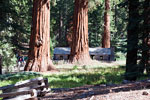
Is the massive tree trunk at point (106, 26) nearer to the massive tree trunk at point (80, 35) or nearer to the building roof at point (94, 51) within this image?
the building roof at point (94, 51)

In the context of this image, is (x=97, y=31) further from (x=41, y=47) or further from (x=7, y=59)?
(x=41, y=47)

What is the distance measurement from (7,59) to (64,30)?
1253 inches

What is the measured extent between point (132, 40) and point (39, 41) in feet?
23.7

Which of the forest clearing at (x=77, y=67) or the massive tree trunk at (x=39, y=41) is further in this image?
the massive tree trunk at (x=39, y=41)

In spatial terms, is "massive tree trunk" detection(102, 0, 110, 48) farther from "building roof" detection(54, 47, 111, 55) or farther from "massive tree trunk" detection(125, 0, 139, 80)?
"massive tree trunk" detection(125, 0, 139, 80)

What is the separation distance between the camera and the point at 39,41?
1445cm

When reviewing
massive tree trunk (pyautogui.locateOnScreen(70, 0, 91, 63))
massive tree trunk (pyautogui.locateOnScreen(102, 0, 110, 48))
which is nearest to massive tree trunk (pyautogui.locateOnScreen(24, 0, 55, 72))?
massive tree trunk (pyautogui.locateOnScreen(70, 0, 91, 63))

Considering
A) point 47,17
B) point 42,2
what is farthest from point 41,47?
point 42,2

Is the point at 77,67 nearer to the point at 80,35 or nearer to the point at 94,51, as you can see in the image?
the point at 80,35

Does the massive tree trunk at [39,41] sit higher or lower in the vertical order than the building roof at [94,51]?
higher

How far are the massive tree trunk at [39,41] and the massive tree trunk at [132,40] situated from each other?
263 inches

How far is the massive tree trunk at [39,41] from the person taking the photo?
47.5 feet

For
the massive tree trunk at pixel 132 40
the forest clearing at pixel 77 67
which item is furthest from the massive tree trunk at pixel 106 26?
the massive tree trunk at pixel 132 40

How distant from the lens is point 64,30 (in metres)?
58.4
